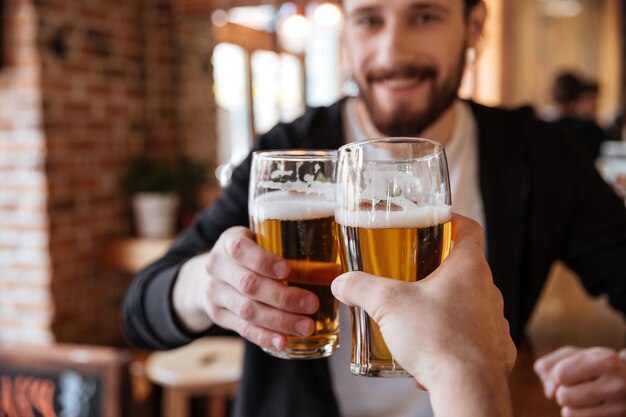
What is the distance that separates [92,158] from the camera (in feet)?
10.6

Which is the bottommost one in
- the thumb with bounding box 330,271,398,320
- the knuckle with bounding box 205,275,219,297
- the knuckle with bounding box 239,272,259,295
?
the knuckle with bounding box 205,275,219,297

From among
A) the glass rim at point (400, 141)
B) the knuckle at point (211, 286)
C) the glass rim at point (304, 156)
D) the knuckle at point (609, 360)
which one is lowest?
the knuckle at point (609, 360)

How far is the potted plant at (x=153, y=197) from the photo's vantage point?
3353 mm

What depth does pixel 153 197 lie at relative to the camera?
11.0ft

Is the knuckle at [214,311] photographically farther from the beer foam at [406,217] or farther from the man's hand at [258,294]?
the beer foam at [406,217]

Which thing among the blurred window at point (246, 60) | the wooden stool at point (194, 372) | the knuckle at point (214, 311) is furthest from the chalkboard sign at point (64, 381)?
the blurred window at point (246, 60)

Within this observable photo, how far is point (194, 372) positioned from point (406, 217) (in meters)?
2.00

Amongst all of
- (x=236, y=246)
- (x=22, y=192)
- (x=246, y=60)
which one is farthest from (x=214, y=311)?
(x=246, y=60)

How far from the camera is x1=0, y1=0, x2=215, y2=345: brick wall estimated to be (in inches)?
115

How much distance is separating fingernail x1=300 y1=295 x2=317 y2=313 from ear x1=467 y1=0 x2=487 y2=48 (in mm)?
681

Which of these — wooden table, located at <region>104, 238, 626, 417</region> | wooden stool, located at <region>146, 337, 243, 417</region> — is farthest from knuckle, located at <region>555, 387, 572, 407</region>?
wooden stool, located at <region>146, 337, 243, 417</region>

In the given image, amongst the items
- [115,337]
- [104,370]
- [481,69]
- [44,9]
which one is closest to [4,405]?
Answer: [104,370]

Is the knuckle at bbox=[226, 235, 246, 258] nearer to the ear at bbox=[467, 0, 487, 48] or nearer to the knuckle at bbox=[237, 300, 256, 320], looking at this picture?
the knuckle at bbox=[237, 300, 256, 320]

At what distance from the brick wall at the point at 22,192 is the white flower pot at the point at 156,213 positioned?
56cm
